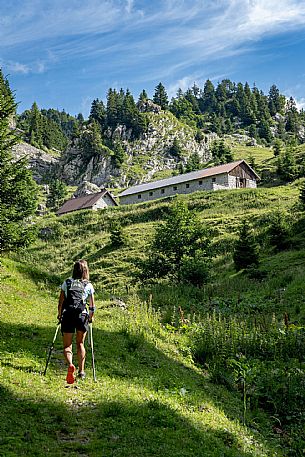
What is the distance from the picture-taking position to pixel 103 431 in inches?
258

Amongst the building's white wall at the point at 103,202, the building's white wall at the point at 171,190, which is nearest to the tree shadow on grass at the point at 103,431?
the building's white wall at the point at 171,190

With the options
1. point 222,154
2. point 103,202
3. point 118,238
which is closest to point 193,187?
point 103,202

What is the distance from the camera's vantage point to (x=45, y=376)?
8.56 metres

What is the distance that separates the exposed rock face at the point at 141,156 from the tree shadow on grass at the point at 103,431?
4515 inches

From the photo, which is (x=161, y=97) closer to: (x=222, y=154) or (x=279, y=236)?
(x=222, y=154)

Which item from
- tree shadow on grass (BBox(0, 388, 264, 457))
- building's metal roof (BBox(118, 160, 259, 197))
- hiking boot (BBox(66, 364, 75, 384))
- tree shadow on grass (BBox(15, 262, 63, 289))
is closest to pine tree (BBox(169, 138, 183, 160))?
building's metal roof (BBox(118, 160, 259, 197))

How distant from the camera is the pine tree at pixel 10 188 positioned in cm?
1984

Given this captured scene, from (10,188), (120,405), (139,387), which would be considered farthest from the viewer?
(10,188)

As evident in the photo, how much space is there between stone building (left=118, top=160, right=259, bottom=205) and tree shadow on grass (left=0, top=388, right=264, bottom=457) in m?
61.7

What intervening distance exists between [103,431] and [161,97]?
572ft

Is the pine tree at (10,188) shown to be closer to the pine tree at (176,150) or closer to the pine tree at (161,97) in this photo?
the pine tree at (176,150)

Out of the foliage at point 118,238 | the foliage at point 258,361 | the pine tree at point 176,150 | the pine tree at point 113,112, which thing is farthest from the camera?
the pine tree at point 113,112

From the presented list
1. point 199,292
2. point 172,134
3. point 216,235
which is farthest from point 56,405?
point 172,134

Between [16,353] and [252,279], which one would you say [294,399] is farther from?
[252,279]
